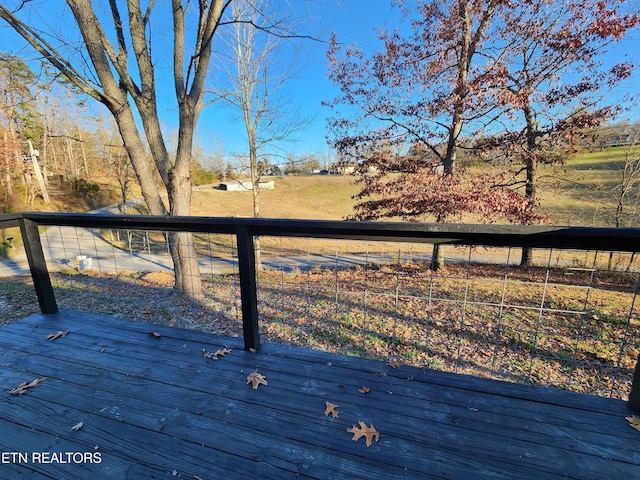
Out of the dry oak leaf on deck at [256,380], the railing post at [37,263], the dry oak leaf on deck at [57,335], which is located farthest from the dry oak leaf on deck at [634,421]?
the railing post at [37,263]

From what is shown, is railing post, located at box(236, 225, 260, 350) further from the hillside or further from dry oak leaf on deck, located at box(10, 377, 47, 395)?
the hillside

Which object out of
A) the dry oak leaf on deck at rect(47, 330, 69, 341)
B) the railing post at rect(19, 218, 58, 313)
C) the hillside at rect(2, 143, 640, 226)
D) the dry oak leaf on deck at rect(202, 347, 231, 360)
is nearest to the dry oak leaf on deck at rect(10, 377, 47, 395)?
the dry oak leaf on deck at rect(47, 330, 69, 341)

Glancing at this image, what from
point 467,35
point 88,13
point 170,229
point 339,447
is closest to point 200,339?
point 170,229

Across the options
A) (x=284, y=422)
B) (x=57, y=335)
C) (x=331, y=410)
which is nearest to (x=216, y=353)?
(x=284, y=422)

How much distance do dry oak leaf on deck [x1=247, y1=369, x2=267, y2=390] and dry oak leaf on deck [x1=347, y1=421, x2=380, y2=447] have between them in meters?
0.53

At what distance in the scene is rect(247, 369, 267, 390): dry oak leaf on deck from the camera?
4.87 feet

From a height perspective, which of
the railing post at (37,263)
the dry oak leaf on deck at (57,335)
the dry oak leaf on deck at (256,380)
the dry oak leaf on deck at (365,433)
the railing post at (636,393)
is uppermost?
the railing post at (37,263)

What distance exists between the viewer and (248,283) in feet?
5.76

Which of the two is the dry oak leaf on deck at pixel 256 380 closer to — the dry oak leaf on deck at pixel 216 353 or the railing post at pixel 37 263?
the dry oak leaf on deck at pixel 216 353

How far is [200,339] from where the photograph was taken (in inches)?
76.3

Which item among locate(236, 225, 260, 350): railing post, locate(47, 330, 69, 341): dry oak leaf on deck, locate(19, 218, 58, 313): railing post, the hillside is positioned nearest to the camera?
locate(236, 225, 260, 350): railing post

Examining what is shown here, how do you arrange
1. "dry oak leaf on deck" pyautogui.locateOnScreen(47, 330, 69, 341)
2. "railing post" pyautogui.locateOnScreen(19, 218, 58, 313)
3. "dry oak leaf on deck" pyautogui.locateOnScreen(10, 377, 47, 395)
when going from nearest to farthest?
1. "dry oak leaf on deck" pyautogui.locateOnScreen(10, 377, 47, 395)
2. "dry oak leaf on deck" pyautogui.locateOnScreen(47, 330, 69, 341)
3. "railing post" pyautogui.locateOnScreen(19, 218, 58, 313)

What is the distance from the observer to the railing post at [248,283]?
1.67 meters

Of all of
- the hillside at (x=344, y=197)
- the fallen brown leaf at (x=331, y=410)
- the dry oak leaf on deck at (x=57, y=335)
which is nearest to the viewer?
the fallen brown leaf at (x=331, y=410)
